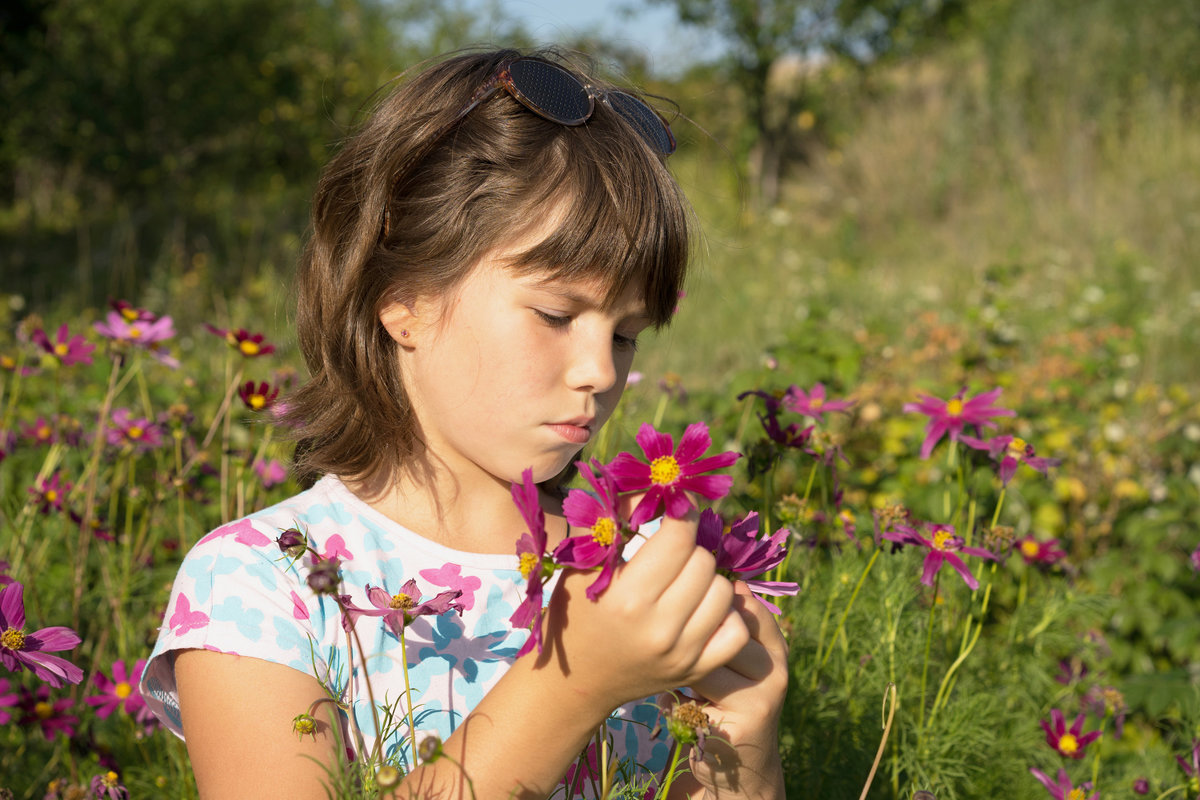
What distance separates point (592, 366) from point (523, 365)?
77 millimetres

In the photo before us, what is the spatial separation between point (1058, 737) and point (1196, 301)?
425cm

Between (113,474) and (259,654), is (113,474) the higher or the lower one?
the lower one

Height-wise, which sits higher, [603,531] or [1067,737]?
[603,531]

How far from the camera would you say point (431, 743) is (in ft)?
2.45

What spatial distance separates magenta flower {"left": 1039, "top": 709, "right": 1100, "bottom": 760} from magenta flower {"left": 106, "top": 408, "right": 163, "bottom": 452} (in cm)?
167

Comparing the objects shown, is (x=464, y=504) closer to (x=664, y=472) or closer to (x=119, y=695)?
(x=664, y=472)

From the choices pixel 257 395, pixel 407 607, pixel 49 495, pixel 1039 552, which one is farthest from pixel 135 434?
pixel 1039 552

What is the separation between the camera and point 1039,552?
181cm

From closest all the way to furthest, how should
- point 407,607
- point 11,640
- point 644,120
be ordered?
point 407,607
point 11,640
point 644,120

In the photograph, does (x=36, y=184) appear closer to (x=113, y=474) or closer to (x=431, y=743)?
(x=113, y=474)

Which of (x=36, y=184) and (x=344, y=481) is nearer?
(x=344, y=481)

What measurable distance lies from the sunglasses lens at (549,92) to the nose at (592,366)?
33 centimetres

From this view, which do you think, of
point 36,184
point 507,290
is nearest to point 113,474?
point 507,290

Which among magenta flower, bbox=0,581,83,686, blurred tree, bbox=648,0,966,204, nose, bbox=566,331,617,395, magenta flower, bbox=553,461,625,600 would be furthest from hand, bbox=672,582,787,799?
blurred tree, bbox=648,0,966,204
